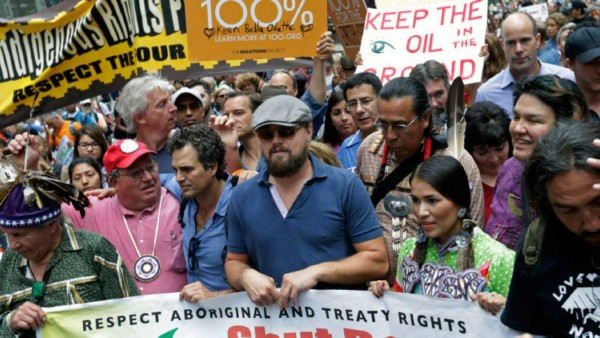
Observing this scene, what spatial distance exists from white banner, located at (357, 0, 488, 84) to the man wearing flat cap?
2.54 metres

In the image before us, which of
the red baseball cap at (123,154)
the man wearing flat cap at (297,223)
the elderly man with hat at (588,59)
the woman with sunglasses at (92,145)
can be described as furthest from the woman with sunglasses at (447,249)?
the woman with sunglasses at (92,145)

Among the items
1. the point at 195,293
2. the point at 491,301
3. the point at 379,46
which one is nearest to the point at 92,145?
the point at 379,46

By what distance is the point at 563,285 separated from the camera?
258 centimetres

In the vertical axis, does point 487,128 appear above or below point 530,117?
below

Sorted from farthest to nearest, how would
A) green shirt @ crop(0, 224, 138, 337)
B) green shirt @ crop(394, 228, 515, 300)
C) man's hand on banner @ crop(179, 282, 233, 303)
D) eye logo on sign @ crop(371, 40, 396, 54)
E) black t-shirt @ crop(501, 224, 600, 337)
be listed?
eye logo on sign @ crop(371, 40, 396, 54) < man's hand on banner @ crop(179, 282, 233, 303) < green shirt @ crop(0, 224, 138, 337) < green shirt @ crop(394, 228, 515, 300) < black t-shirt @ crop(501, 224, 600, 337)

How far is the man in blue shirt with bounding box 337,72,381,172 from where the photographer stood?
5.62 m

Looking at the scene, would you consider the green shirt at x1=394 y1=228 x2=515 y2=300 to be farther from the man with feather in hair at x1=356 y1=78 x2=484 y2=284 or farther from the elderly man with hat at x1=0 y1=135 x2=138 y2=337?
the elderly man with hat at x1=0 y1=135 x2=138 y2=337

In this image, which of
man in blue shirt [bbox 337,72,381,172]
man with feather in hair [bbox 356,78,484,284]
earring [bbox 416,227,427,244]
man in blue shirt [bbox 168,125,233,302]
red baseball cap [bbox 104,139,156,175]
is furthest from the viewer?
man in blue shirt [bbox 337,72,381,172]

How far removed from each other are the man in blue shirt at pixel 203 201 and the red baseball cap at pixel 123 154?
0.20m

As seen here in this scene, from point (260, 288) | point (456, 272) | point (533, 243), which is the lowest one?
point (260, 288)

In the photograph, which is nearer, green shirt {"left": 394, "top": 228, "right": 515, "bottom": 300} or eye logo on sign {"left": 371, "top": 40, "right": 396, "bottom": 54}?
green shirt {"left": 394, "top": 228, "right": 515, "bottom": 300}

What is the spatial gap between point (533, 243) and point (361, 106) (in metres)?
3.10

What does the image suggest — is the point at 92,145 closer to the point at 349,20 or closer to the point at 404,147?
the point at 349,20

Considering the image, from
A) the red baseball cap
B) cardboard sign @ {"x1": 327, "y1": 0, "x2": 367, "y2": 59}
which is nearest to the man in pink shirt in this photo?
the red baseball cap
